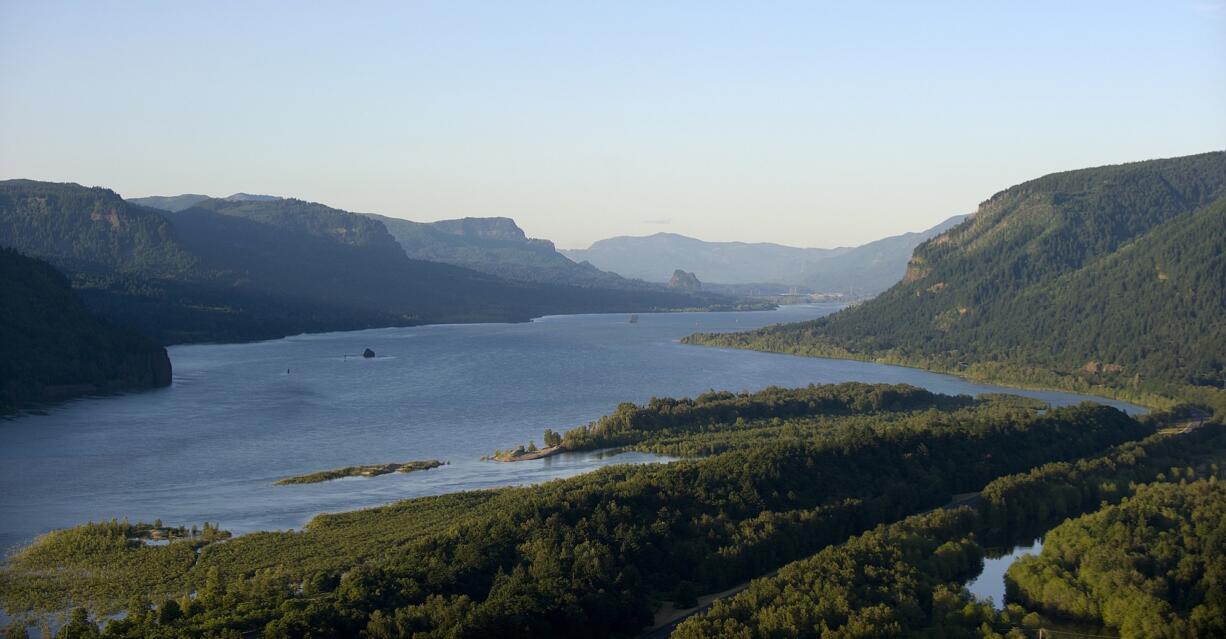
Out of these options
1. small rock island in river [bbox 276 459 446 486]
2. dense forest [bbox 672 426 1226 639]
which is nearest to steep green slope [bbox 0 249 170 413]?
small rock island in river [bbox 276 459 446 486]

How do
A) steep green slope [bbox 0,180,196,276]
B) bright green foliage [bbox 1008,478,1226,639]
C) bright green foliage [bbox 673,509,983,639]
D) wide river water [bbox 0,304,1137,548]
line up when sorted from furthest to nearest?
steep green slope [bbox 0,180,196,276] → wide river water [bbox 0,304,1137,548] → bright green foliage [bbox 1008,478,1226,639] → bright green foliage [bbox 673,509,983,639]

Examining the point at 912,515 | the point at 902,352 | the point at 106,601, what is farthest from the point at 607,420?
the point at 902,352

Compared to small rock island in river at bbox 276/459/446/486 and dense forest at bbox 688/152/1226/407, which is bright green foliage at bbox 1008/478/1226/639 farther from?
dense forest at bbox 688/152/1226/407

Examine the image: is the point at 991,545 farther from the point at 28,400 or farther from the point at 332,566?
the point at 28,400

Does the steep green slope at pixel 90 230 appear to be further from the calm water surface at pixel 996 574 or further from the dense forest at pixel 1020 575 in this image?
the calm water surface at pixel 996 574

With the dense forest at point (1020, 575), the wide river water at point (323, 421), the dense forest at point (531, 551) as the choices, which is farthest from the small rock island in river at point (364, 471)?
the dense forest at point (1020, 575)
